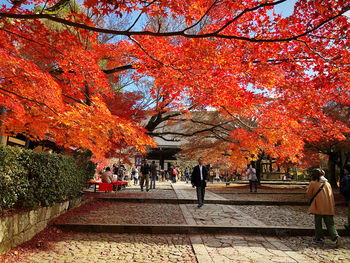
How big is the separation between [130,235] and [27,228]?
1.99 meters

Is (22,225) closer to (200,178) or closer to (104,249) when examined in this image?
(104,249)

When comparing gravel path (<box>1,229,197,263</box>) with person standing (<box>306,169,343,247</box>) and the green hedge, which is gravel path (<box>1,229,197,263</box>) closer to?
the green hedge

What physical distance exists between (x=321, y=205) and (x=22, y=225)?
5765mm

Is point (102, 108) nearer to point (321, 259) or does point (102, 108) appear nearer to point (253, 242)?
point (253, 242)

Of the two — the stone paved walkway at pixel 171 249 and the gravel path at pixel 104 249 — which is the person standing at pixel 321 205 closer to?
the stone paved walkway at pixel 171 249

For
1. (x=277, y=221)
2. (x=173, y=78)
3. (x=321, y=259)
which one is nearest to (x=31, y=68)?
(x=173, y=78)

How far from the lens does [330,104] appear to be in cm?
1296

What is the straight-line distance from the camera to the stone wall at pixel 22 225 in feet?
11.6

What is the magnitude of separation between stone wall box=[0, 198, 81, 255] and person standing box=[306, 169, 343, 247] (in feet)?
18.5

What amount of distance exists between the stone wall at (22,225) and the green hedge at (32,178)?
0.19 meters

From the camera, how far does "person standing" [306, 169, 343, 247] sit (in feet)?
14.8

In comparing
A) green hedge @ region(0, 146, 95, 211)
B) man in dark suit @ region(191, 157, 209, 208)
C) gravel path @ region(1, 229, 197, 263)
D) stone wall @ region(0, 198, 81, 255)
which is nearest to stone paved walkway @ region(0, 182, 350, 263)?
gravel path @ region(1, 229, 197, 263)

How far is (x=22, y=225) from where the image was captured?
4031mm

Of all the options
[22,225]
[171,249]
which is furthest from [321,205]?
[22,225]
